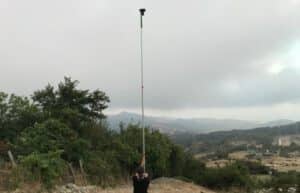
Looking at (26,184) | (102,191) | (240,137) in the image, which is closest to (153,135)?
(102,191)

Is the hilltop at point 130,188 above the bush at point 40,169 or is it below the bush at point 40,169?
below

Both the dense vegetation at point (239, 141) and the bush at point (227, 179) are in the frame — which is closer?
the bush at point (227, 179)

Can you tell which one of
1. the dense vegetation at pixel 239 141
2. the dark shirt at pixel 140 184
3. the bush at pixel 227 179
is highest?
the dense vegetation at pixel 239 141

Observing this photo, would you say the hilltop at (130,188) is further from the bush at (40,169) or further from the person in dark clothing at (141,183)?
the person in dark clothing at (141,183)

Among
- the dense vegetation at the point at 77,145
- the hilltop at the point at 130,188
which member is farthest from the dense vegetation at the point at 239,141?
the hilltop at the point at 130,188

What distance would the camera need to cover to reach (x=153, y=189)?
85.5 feet

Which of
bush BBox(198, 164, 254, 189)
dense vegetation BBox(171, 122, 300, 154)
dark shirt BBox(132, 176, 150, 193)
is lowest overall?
bush BBox(198, 164, 254, 189)

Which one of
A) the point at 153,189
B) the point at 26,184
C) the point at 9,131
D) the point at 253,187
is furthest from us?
the point at 253,187

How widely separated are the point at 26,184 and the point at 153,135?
768 inches

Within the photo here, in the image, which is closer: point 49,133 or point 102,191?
point 102,191

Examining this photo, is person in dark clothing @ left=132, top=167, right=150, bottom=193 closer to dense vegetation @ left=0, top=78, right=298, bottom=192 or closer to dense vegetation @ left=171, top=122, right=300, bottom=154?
dense vegetation @ left=0, top=78, right=298, bottom=192

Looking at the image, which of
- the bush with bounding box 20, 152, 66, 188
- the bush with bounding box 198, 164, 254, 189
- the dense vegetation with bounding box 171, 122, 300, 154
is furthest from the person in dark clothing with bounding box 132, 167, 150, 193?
the dense vegetation with bounding box 171, 122, 300, 154

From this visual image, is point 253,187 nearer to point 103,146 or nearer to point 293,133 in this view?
point 103,146

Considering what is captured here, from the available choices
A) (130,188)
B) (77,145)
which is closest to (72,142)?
(77,145)
